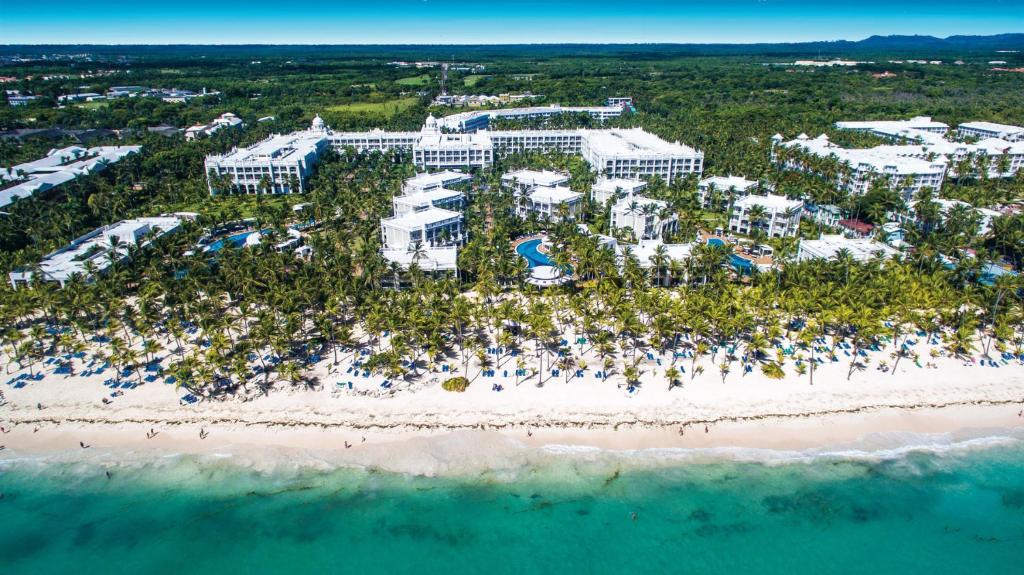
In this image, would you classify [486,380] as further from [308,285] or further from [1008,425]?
[1008,425]

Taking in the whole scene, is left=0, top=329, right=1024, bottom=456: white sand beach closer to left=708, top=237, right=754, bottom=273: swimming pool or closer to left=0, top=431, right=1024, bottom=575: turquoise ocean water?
left=0, top=431, right=1024, bottom=575: turquoise ocean water

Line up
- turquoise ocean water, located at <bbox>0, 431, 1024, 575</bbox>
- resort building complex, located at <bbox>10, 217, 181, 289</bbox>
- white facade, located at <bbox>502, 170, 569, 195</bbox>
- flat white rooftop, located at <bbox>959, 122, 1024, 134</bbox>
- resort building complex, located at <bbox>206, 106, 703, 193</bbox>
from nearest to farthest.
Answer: turquoise ocean water, located at <bbox>0, 431, 1024, 575</bbox>, resort building complex, located at <bbox>10, 217, 181, 289</bbox>, white facade, located at <bbox>502, 170, 569, 195</bbox>, resort building complex, located at <bbox>206, 106, 703, 193</bbox>, flat white rooftop, located at <bbox>959, 122, 1024, 134</bbox>

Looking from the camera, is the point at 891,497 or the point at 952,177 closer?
the point at 891,497

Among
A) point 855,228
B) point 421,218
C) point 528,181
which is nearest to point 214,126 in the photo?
point 528,181

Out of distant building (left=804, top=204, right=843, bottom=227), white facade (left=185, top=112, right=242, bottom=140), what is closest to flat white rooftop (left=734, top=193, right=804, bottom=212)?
distant building (left=804, top=204, right=843, bottom=227)

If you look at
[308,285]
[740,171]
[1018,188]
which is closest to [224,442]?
[308,285]

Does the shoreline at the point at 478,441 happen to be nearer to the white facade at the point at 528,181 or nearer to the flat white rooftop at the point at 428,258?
the flat white rooftop at the point at 428,258

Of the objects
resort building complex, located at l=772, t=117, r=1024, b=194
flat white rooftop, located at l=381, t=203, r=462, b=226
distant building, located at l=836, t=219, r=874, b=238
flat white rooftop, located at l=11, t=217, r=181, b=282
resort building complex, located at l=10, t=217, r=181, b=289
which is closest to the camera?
resort building complex, located at l=10, t=217, r=181, b=289
